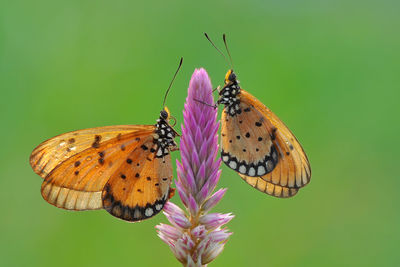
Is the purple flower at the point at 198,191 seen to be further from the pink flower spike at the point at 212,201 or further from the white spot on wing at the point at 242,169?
the white spot on wing at the point at 242,169

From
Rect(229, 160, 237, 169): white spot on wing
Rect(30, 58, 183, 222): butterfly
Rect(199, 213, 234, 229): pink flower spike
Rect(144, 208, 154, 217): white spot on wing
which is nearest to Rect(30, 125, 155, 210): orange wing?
Rect(30, 58, 183, 222): butterfly

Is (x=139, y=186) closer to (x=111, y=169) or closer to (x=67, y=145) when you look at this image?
(x=111, y=169)

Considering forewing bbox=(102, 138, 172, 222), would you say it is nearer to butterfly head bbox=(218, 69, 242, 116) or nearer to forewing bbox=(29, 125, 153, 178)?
forewing bbox=(29, 125, 153, 178)

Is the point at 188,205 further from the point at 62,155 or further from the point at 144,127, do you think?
the point at 62,155

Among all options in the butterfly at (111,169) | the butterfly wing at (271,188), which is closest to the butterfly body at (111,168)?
the butterfly at (111,169)

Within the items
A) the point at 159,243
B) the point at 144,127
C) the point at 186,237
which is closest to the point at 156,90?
the point at 159,243

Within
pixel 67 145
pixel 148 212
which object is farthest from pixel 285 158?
pixel 67 145
